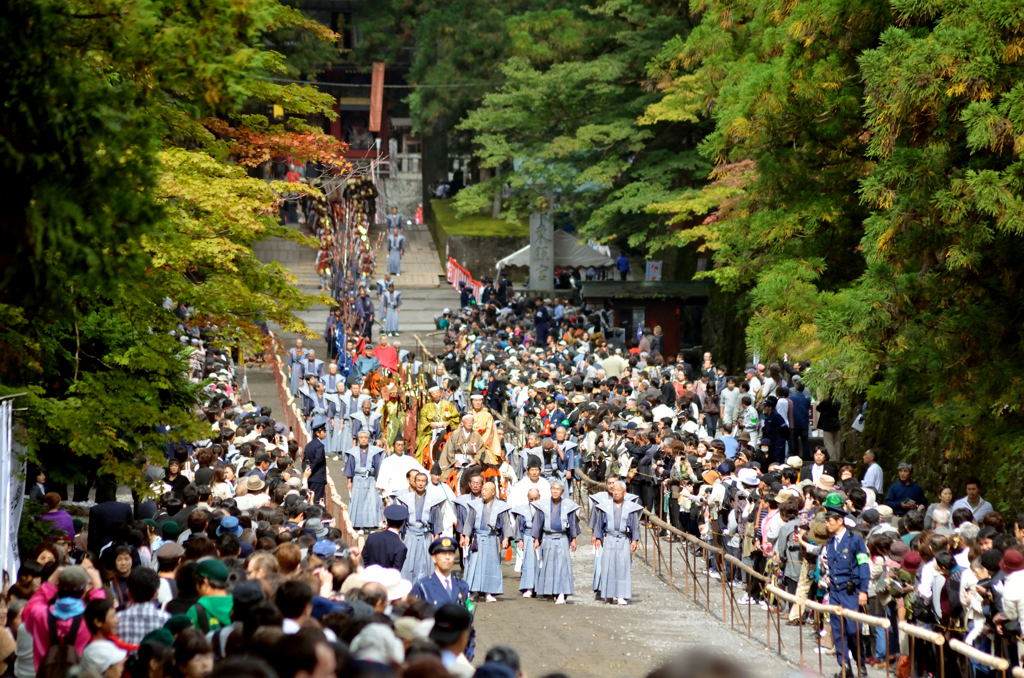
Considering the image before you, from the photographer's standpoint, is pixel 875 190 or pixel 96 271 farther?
Result: pixel 875 190

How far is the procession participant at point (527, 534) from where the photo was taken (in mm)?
16578

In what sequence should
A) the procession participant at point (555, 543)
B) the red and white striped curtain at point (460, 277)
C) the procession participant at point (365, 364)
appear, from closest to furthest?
1. the procession participant at point (555, 543)
2. the procession participant at point (365, 364)
3. the red and white striped curtain at point (460, 277)

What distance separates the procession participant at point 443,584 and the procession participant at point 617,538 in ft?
16.1

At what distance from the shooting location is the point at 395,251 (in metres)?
51.3

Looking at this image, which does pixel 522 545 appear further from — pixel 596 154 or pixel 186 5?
pixel 596 154

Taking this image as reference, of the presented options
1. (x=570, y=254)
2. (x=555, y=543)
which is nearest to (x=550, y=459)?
(x=555, y=543)

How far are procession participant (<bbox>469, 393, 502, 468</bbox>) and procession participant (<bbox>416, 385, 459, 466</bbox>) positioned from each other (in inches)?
38.4

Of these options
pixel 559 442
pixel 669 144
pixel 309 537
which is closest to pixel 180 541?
pixel 309 537

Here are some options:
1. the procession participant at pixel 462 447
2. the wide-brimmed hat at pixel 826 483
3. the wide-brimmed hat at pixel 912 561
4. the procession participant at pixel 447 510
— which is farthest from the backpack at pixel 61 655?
the procession participant at pixel 462 447

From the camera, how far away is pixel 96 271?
9.05 m

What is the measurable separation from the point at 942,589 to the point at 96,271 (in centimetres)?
724

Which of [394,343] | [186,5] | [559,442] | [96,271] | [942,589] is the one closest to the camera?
[96,271]

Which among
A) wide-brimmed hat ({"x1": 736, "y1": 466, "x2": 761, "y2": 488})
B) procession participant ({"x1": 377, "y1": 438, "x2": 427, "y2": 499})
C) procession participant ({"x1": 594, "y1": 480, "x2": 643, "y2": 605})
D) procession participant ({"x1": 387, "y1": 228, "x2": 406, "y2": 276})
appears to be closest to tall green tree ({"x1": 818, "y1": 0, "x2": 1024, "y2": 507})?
wide-brimmed hat ({"x1": 736, "y1": 466, "x2": 761, "y2": 488})

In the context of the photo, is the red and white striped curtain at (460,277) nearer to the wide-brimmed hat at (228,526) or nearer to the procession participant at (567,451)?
the procession participant at (567,451)
